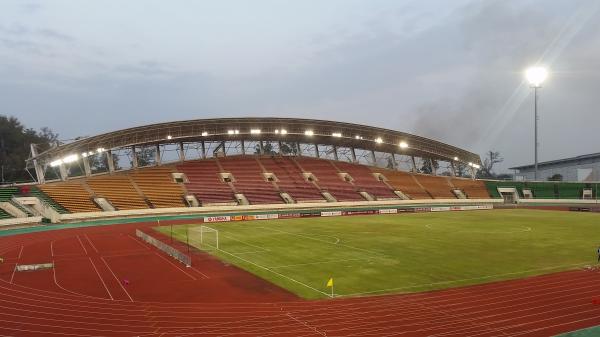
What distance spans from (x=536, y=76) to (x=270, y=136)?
47.1m

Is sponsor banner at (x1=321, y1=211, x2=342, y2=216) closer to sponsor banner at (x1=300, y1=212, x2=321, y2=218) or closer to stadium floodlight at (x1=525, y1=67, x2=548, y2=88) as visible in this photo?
sponsor banner at (x1=300, y1=212, x2=321, y2=218)

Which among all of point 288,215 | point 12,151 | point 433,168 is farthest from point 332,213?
point 12,151

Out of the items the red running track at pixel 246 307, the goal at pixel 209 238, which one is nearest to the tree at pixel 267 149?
the goal at pixel 209 238

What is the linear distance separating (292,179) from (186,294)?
6628 cm

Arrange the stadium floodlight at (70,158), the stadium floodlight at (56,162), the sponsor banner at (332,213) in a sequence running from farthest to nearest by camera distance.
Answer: the sponsor banner at (332,213)
the stadium floodlight at (70,158)
the stadium floodlight at (56,162)

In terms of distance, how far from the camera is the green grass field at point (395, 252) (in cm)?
2386

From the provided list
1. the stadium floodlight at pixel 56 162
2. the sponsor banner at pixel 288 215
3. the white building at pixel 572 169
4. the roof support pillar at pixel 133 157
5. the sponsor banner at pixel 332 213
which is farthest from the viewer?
the white building at pixel 572 169

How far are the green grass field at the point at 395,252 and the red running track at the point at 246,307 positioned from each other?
174 centimetres

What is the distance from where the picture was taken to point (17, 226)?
50.8m

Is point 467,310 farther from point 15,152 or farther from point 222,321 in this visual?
point 15,152

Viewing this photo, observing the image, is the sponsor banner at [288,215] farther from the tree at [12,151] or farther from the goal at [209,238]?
the tree at [12,151]

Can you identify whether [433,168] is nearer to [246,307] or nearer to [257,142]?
[257,142]

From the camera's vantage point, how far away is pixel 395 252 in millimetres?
32344

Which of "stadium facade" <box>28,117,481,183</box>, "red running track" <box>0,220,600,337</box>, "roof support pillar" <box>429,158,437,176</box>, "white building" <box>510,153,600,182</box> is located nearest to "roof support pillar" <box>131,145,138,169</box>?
"stadium facade" <box>28,117,481,183</box>
